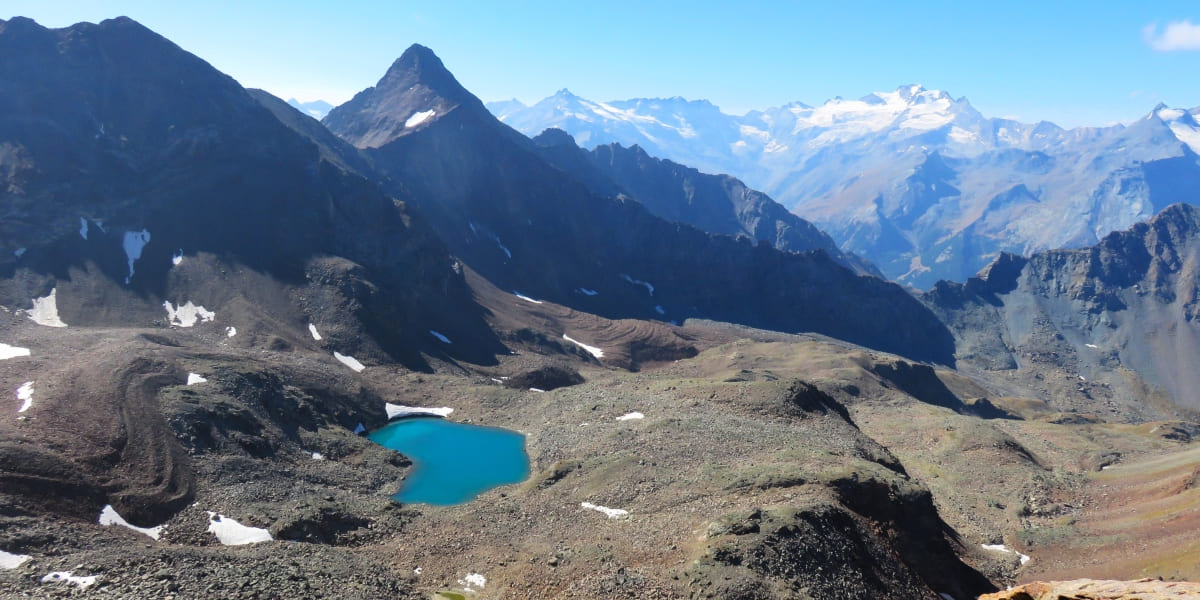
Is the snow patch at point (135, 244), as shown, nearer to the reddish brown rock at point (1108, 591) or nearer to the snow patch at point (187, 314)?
the snow patch at point (187, 314)

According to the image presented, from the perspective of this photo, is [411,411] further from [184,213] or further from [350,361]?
[184,213]

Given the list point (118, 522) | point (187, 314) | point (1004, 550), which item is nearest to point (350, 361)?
point (187, 314)

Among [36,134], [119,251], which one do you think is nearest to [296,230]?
[119,251]

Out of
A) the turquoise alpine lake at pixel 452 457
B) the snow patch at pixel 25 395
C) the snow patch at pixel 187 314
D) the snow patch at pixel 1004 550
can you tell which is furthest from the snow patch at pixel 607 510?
the snow patch at pixel 187 314

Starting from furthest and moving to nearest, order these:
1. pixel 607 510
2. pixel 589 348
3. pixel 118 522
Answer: pixel 589 348
pixel 607 510
pixel 118 522

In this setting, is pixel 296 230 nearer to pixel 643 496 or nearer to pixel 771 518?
pixel 643 496

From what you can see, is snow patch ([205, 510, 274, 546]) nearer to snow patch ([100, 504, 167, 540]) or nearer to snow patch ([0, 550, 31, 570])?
snow patch ([100, 504, 167, 540])
